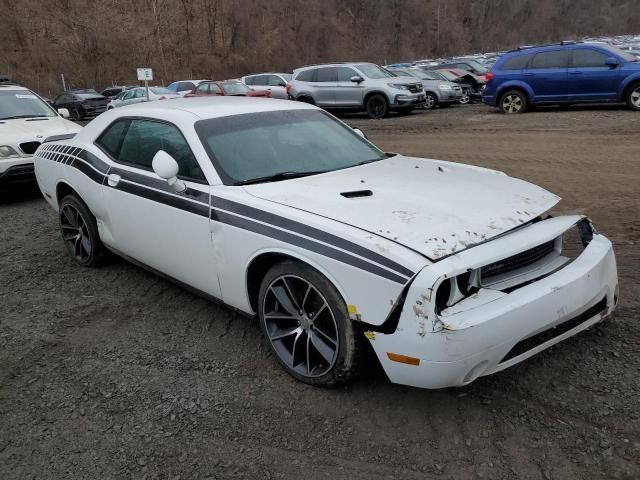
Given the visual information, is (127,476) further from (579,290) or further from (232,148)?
(579,290)

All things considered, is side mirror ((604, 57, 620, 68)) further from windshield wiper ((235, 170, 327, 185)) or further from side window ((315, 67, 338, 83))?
windshield wiper ((235, 170, 327, 185))

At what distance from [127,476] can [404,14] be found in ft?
224

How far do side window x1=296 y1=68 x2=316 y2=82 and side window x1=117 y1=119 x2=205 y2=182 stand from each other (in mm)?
13778

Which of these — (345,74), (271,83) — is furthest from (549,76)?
(271,83)

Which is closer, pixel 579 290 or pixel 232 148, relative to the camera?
pixel 579 290

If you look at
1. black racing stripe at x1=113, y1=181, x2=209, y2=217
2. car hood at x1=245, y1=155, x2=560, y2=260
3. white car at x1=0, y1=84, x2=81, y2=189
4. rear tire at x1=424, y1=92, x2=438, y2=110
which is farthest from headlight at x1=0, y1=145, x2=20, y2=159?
rear tire at x1=424, y1=92, x2=438, y2=110

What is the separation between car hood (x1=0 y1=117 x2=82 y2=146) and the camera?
785cm

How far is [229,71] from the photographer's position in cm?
4891

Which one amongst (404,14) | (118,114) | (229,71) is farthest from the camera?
(404,14)

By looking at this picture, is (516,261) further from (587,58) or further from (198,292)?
(587,58)

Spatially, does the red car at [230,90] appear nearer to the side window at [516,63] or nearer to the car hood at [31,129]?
the side window at [516,63]

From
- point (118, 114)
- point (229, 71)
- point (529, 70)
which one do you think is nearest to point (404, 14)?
point (229, 71)

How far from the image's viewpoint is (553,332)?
3002 mm

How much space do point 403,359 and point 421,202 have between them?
0.94 metres
